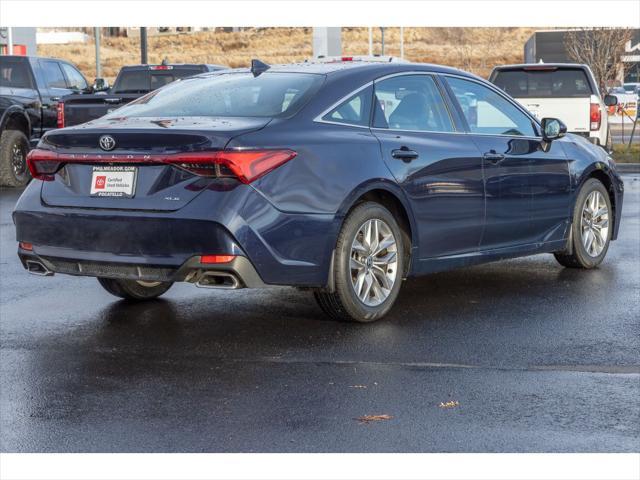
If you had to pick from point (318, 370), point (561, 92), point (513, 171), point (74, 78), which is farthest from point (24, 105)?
point (318, 370)

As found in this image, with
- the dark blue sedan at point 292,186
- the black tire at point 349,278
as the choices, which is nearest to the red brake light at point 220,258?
the dark blue sedan at point 292,186

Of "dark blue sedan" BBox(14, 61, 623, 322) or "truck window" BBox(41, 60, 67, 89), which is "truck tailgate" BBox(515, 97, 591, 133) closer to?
"truck window" BBox(41, 60, 67, 89)

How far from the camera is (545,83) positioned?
17844 millimetres

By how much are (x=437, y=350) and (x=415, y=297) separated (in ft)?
5.83

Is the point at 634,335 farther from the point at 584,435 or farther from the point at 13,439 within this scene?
the point at 13,439

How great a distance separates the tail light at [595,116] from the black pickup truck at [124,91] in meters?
6.12

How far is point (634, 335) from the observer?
273 inches

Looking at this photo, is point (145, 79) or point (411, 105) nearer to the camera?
point (411, 105)

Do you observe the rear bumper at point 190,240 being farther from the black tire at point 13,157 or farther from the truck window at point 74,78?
the truck window at point 74,78

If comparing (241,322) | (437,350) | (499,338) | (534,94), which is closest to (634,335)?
(499,338)

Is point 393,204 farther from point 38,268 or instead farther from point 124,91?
point 124,91

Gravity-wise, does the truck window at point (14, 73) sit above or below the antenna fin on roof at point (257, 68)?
below

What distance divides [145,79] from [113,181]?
44.7 feet

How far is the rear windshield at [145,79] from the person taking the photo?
19609 millimetres
